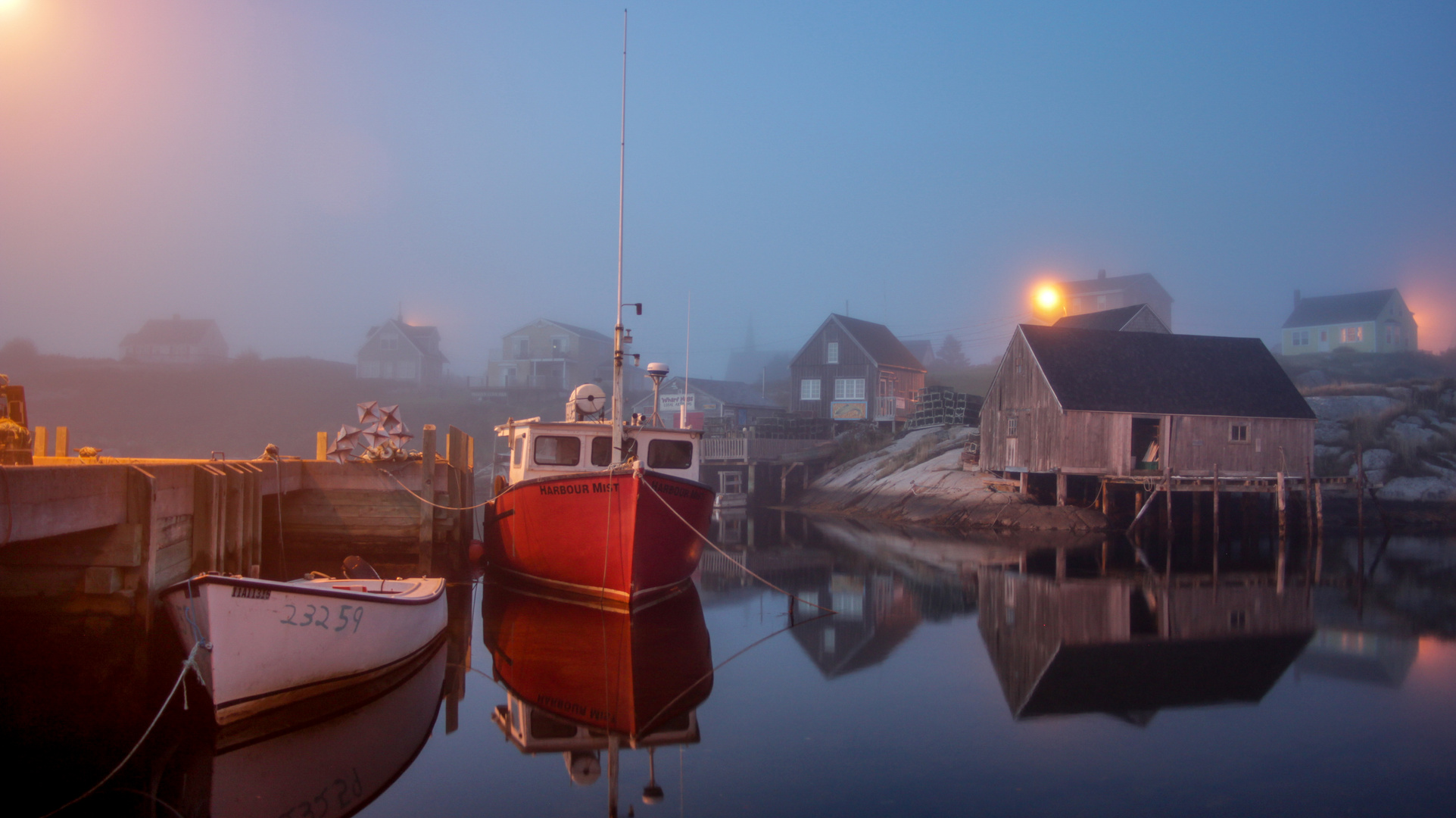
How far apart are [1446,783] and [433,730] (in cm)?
985

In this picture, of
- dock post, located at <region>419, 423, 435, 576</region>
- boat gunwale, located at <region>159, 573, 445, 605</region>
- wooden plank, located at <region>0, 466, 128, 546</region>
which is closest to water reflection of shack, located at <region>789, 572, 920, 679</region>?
boat gunwale, located at <region>159, 573, 445, 605</region>

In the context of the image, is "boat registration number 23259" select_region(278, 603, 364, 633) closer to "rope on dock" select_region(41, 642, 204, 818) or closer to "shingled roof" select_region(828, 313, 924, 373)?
"rope on dock" select_region(41, 642, 204, 818)

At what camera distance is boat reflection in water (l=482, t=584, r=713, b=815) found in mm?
8875

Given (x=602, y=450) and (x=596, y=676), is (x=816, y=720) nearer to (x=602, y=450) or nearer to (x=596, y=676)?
(x=596, y=676)

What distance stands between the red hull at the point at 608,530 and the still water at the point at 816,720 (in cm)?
65

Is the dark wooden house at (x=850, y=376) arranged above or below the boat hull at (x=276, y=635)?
above

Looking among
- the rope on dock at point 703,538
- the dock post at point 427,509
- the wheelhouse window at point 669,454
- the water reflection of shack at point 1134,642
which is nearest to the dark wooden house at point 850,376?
the rope on dock at point 703,538

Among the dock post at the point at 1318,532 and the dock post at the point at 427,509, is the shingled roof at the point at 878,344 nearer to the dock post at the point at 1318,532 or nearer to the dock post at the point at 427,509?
the dock post at the point at 1318,532

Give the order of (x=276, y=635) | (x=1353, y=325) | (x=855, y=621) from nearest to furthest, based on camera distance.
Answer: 1. (x=276, y=635)
2. (x=855, y=621)
3. (x=1353, y=325)

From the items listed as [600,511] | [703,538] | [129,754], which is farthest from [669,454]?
[129,754]

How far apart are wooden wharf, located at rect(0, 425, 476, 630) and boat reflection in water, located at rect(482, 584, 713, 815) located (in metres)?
2.97

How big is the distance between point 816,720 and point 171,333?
82.1 m

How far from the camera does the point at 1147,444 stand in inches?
1325

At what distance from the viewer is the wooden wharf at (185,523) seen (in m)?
8.16
